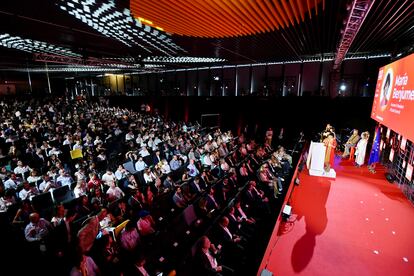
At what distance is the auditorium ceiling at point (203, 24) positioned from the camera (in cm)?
427

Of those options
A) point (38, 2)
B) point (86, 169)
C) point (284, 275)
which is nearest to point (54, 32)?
point (38, 2)

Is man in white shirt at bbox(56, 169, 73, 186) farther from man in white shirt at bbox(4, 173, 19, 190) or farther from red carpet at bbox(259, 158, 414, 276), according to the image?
red carpet at bbox(259, 158, 414, 276)

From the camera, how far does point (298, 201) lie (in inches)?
275

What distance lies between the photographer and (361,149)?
9.88 metres

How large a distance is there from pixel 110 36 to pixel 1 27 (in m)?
2.62

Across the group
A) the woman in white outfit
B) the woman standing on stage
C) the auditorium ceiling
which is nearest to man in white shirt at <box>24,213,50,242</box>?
the auditorium ceiling

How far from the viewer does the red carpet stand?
4555 mm

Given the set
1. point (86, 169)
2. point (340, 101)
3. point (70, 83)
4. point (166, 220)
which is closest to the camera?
point (166, 220)

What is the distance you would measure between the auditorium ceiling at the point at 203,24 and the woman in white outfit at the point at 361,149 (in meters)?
3.32

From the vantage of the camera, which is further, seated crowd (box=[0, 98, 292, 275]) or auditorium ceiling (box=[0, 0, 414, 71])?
auditorium ceiling (box=[0, 0, 414, 71])

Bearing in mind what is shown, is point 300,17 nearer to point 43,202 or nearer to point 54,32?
point 54,32

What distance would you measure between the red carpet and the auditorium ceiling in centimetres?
448

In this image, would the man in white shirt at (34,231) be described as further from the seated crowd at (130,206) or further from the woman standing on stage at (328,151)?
the woman standing on stage at (328,151)

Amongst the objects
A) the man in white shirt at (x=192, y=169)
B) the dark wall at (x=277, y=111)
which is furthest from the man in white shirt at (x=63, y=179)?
the dark wall at (x=277, y=111)
